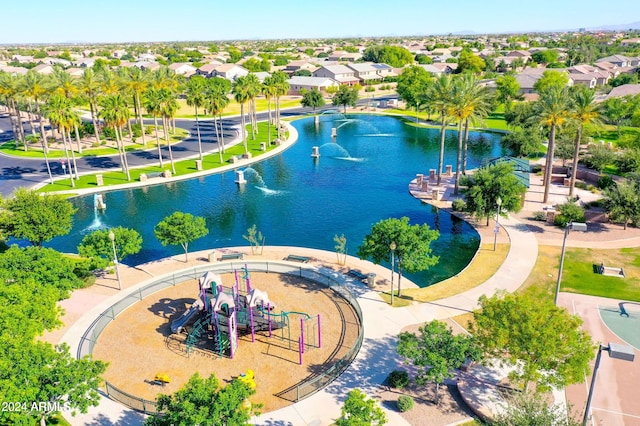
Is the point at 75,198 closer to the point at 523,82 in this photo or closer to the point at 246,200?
the point at 246,200

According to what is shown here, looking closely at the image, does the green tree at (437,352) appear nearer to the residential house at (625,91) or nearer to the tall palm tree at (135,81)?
the tall palm tree at (135,81)

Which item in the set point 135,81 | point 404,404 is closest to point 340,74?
point 135,81

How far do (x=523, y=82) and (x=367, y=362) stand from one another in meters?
140

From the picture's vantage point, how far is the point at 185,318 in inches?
1415

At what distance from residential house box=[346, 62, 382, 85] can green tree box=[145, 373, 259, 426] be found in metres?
175

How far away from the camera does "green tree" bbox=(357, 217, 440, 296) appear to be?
39.5 m

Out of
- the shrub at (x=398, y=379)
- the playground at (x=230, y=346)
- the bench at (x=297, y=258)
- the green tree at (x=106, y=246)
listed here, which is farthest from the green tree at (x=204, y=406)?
the bench at (x=297, y=258)

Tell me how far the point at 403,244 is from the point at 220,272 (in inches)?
709

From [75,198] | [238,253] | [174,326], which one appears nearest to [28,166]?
[75,198]

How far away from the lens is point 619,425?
26.7 metres

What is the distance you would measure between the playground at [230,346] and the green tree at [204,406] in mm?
6909

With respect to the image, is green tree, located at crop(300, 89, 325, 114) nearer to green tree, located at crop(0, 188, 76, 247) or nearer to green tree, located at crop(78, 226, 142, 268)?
green tree, located at crop(0, 188, 76, 247)

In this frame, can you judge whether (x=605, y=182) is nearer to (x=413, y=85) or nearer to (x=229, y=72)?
(x=413, y=85)

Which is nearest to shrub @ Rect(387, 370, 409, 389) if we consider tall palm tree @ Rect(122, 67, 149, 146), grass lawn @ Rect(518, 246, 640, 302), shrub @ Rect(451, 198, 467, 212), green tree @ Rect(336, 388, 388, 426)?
green tree @ Rect(336, 388, 388, 426)
